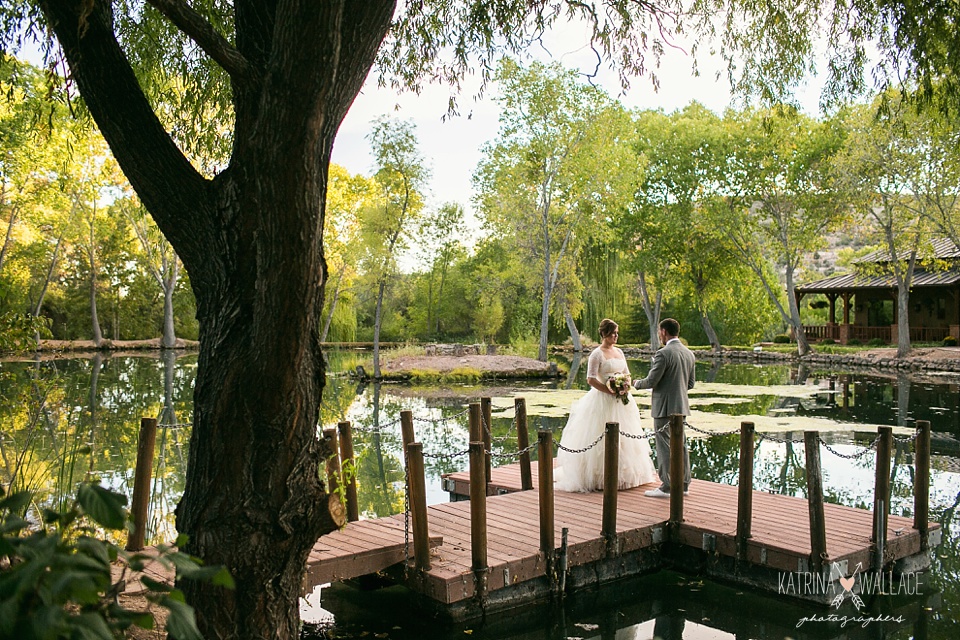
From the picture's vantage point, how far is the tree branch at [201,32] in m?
3.54

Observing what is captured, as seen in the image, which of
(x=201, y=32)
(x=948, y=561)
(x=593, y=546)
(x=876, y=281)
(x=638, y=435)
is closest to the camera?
(x=201, y=32)

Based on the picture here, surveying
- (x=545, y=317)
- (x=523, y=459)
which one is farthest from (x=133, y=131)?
(x=545, y=317)

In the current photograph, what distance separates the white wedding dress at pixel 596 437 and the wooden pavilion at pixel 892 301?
33122 millimetres

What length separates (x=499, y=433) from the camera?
15797 mm

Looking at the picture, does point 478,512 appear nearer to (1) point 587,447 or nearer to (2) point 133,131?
(1) point 587,447

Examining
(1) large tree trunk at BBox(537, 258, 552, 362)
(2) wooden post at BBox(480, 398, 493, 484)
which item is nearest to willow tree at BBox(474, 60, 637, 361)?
(1) large tree trunk at BBox(537, 258, 552, 362)

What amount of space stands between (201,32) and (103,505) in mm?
2370

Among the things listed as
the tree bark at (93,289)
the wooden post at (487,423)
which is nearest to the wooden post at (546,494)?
the wooden post at (487,423)

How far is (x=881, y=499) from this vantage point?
23.9 ft

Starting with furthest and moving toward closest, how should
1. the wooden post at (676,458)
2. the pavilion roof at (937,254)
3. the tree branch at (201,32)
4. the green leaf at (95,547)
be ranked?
the pavilion roof at (937,254)
the wooden post at (676,458)
the tree branch at (201,32)
the green leaf at (95,547)

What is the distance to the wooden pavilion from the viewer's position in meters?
38.8

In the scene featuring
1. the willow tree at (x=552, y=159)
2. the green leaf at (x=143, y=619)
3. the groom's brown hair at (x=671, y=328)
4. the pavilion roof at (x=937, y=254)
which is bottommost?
the green leaf at (x=143, y=619)

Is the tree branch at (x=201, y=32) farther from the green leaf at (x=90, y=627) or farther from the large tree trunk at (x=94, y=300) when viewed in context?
the large tree trunk at (x=94, y=300)

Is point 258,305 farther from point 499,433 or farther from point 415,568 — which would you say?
point 499,433
